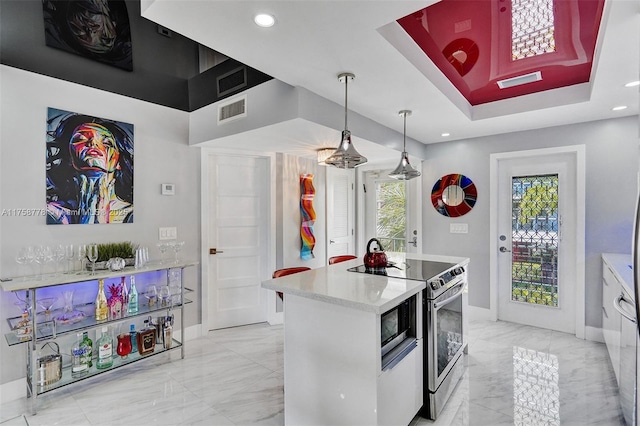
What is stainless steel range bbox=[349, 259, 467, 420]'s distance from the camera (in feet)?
7.09

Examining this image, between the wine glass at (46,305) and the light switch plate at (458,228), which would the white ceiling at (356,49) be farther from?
the wine glass at (46,305)

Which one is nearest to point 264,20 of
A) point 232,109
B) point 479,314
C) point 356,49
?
point 356,49

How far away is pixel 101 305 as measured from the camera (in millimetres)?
2703

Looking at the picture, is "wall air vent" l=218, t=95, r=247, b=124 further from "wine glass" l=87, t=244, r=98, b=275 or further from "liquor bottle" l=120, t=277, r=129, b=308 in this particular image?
"liquor bottle" l=120, t=277, r=129, b=308

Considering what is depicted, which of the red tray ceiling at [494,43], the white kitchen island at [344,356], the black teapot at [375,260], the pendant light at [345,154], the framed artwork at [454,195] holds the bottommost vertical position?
the white kitchen island at [344,356]

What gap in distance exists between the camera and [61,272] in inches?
104

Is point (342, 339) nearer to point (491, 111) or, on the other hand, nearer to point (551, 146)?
point (491, 111)

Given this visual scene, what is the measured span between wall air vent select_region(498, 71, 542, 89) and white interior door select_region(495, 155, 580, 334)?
1.25 metres

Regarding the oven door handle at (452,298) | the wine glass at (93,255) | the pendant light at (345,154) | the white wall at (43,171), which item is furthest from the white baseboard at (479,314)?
the wine glass at (93,255)

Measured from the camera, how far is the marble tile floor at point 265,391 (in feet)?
7.18

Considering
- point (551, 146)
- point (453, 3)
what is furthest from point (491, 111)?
point (453, 3)

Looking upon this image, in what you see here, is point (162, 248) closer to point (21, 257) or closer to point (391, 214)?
point (21, 257)

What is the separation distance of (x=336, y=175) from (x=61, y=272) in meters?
3.43

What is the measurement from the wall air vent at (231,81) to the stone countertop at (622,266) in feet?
10.4
